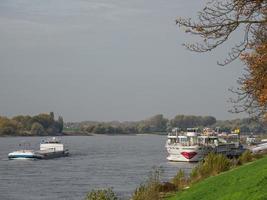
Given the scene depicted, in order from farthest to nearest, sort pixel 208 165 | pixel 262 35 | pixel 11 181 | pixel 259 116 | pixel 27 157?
pixel 27 157
pixel 11 181
pixel 208 165
pixel 259 116
pixel 262 35

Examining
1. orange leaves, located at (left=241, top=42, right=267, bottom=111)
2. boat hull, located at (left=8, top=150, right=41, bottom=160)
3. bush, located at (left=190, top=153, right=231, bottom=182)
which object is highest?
orange leaves, located at (left=241, top=42, right=267, bottom=111)

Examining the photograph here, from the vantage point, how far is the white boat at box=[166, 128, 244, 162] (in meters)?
85.6

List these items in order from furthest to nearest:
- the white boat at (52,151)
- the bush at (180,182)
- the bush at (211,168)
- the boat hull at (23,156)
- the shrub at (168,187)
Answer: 1. the white boat at (52,151)
2. the boat hull at (23,156)
3. the bush at (211,168)
4. the bush at (180,182)
5. the shrub at (168,187)

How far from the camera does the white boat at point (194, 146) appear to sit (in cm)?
8556

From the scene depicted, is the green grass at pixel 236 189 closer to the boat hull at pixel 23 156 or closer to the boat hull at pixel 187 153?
the boat hull at pixel 187 153

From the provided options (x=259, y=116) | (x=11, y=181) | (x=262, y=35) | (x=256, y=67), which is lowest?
(x=11, y=181)

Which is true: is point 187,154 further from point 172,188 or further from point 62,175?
point 172,188

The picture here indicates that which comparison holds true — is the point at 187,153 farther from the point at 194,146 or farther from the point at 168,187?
the point at 168,187

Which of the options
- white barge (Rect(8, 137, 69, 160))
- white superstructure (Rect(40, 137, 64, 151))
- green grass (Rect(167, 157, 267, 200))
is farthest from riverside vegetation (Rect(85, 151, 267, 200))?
white superstructure (Rect(40, 137, 64, 151))

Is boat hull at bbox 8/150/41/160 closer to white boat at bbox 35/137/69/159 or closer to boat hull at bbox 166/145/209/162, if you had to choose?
white boat at bbox 35/137/69/159

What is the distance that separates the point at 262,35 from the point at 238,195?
433 cm

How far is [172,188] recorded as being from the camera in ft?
90.2

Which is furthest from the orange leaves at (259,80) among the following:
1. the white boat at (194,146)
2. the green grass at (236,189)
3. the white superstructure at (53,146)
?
the white superstructure at (53,146)

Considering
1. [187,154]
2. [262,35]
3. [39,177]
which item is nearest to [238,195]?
[262,35]
